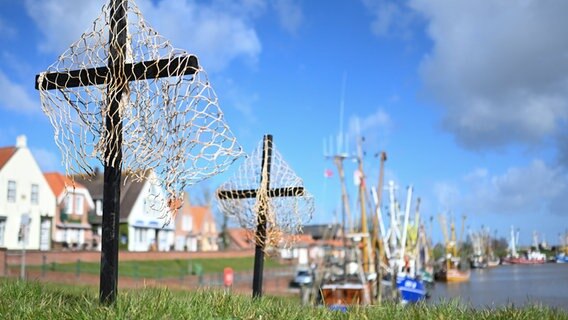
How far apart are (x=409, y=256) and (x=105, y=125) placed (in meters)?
54.9

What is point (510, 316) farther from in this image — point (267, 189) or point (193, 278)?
point (193, 278)

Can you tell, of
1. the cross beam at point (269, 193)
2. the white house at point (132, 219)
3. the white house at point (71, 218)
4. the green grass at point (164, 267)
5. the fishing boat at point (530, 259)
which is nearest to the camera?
the cross beam at point (269, 193)

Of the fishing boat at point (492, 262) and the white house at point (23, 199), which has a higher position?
the white house at point (23, 199)

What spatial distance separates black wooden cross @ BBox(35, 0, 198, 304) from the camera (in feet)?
23.4

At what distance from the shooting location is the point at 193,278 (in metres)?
52.4

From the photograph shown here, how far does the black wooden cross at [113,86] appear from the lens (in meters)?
7.12

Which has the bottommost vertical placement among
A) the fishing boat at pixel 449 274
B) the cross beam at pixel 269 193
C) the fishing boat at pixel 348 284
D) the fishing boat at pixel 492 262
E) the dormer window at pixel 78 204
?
the fishing boat at pixel 492 262

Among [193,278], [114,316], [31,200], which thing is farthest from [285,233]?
[31,200]

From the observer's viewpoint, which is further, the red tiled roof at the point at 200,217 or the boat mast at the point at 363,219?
the red tiled roof at the point at 200,217

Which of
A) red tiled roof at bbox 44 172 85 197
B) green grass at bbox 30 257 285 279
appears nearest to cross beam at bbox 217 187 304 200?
green grass at bbox 30 257 285 279

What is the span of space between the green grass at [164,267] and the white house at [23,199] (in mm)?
8501

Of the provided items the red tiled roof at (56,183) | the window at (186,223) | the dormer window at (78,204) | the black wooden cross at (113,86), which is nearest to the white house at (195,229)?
the window at (186,223)

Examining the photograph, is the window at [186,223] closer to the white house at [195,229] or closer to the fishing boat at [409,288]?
the white house at [195,229]

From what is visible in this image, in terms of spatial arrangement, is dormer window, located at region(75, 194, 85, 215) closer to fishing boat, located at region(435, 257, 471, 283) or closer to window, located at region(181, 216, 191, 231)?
window, located at region(181, 216, 191, 231)
